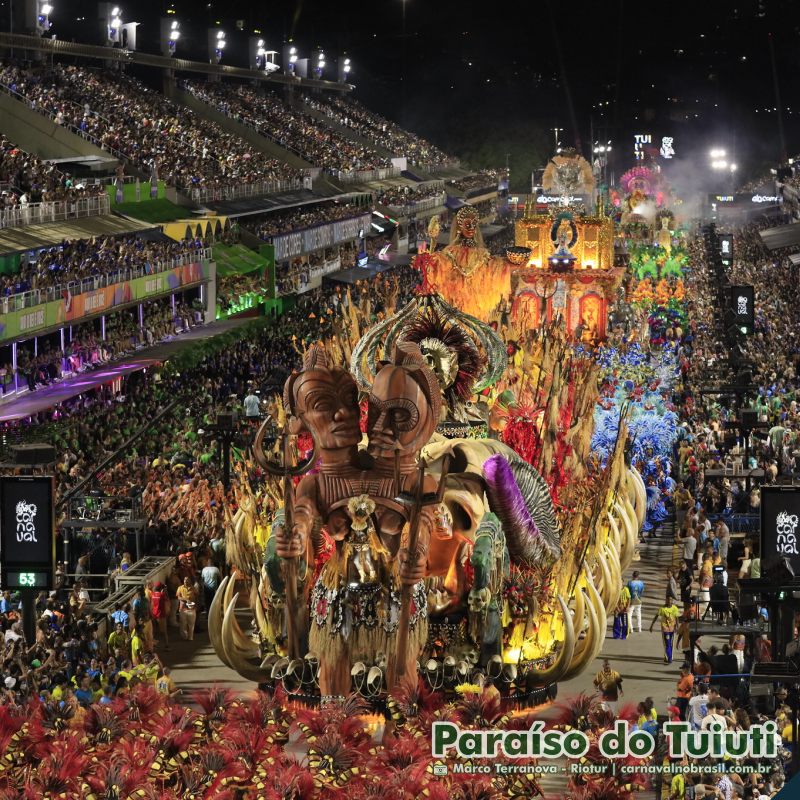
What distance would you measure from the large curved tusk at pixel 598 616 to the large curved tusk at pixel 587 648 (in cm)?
1

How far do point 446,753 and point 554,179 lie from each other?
160 ft

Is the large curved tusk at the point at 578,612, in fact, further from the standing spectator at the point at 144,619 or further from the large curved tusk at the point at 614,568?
the standing spectator at the point at 144,619

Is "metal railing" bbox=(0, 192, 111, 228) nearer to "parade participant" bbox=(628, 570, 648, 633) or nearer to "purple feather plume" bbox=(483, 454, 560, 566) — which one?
"parade participant" bbox=(628, 570, 648, 633)

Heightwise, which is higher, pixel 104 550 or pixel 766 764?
pixel 104 550

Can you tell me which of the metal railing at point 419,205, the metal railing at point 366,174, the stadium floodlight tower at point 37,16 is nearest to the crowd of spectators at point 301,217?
the metal railing at point 366,174

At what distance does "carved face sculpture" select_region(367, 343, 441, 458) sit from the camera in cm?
1555

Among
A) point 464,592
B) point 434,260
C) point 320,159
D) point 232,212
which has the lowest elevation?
point 464,592

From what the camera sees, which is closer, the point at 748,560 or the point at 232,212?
the point at 748,560

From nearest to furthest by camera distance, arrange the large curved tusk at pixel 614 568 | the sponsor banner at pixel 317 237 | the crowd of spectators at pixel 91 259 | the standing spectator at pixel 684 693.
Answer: the standing spectator at pixel 684 693 → the large curved tusk at pixel 614 568 → the crowd of spectators at pixel 91 259 → the sponsor banner at pixel 317 237

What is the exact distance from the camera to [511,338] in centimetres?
2900

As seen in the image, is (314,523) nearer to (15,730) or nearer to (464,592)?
(464,592)

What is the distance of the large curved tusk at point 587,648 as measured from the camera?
1603 cm

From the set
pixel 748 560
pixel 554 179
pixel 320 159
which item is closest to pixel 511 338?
pixel 748 560

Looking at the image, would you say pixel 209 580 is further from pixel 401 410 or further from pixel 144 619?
pixel 401 410
